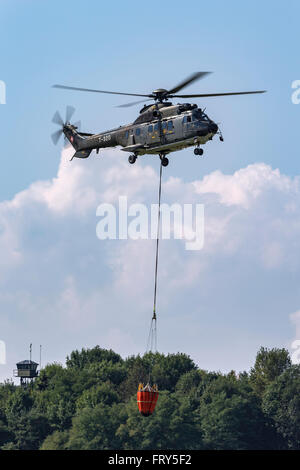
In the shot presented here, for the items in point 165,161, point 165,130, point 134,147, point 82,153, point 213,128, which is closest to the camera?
point 213,128

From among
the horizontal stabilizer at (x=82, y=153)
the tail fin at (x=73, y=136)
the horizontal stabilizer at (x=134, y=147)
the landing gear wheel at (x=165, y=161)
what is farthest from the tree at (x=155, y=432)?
the landing gear wheel at (x=165, y=161)

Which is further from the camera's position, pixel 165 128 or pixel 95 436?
pixel 95 436

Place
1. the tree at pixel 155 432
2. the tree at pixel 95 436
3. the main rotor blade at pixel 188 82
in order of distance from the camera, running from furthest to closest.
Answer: the tree at pixel 155 432, the tree at pixel 95 436, the main rotor blade at pixel 188 82

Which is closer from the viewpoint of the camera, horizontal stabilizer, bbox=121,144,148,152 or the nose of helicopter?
the nose of helicopter

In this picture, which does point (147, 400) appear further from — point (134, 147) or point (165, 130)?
point (165, 130)

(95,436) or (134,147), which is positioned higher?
(134,147)

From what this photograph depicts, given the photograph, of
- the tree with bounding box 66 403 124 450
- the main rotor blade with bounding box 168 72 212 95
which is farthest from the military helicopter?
the tree with bounding box 66 403 124 450

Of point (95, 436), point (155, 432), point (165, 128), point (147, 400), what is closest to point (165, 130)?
point (165, 128)

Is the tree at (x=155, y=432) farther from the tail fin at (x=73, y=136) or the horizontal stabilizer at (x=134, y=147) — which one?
the horizontal stabilizer at (x=134, y=147)

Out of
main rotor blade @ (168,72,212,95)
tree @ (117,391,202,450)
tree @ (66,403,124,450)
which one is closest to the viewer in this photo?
main rotor blade @ (168,72,212,95)

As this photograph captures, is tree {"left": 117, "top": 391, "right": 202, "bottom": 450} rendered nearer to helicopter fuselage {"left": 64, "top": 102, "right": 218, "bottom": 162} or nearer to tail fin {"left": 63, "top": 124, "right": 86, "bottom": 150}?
tail fin {"left": 63, "top": 124, "right": 86, "bottom": 150}
